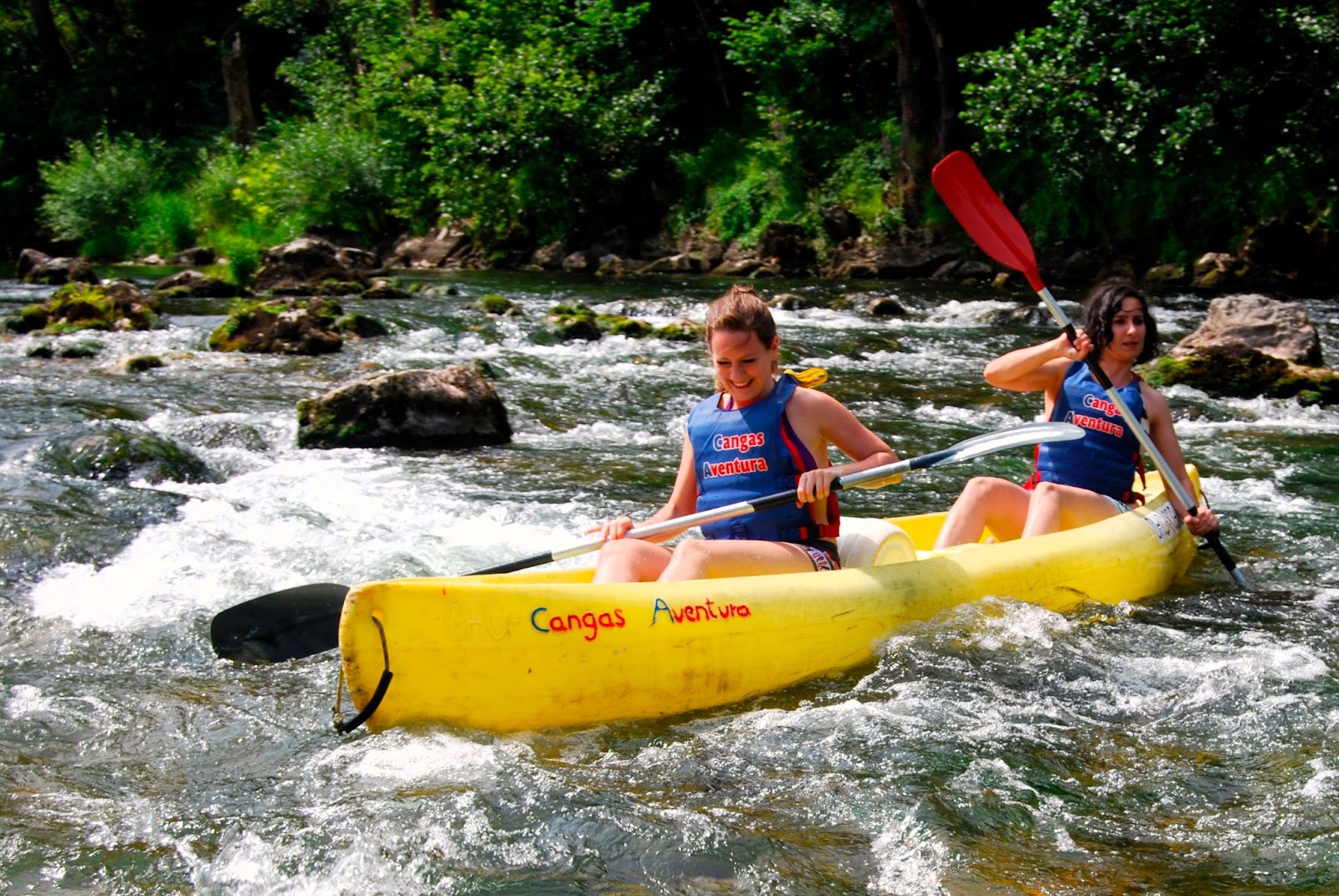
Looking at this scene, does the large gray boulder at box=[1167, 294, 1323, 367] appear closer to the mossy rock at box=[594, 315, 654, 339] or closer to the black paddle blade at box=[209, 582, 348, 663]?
the mossy rock at box=[594, 315, 654, 339]

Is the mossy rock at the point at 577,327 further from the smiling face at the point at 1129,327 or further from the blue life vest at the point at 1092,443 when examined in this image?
the smiling face at the point at 1129,327

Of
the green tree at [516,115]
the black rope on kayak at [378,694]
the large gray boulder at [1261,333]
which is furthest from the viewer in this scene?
the green tree at [516,115]

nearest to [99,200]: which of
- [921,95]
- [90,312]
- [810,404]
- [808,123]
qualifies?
[90,312]

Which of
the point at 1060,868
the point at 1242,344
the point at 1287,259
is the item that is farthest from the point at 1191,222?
the point at 1060,868

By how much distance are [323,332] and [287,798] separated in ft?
24.9

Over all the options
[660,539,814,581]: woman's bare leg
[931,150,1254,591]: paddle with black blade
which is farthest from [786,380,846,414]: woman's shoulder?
[931,150,1254,591]: paddle with black blade

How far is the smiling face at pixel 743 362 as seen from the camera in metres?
3.34

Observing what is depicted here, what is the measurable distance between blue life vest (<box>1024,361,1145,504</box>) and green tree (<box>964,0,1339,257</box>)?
9.03 metres

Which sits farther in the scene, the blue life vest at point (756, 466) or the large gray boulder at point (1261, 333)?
the large gray boulder at point (1261, 333)

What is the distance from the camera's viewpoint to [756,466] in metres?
3.48

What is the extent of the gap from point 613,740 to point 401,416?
4.13m

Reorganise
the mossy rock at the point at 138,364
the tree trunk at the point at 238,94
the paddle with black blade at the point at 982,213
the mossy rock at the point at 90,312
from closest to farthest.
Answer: the paddle with black blade at the point at 982,213, the mossy rock at the point at 138,364, the mossy rock at the point at 90,312, the tree trunk at the point at 238,94

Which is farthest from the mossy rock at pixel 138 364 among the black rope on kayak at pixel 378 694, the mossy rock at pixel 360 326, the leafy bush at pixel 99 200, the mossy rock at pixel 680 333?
the leafy bush at pixel 99 200

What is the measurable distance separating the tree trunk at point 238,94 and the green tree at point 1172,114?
15.1 metres
